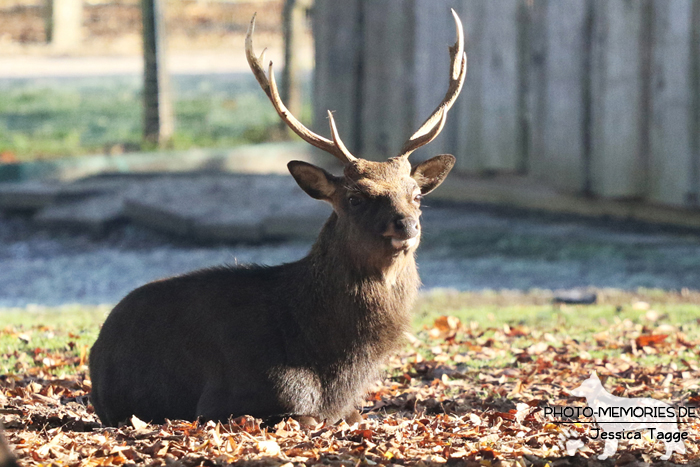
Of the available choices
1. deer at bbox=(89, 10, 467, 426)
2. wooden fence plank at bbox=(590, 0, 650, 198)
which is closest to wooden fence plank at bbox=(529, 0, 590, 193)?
wooden fence plank at bbox=(590, 0, 650, 198)

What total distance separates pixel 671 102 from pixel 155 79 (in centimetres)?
838

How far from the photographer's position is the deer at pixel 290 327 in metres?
5.60

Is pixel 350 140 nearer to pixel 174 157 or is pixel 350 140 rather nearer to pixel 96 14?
pixel 174 157

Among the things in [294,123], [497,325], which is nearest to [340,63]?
[497,325]

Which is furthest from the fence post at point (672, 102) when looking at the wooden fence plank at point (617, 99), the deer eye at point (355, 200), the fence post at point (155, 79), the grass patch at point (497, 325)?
the fence post at point (155, 79)

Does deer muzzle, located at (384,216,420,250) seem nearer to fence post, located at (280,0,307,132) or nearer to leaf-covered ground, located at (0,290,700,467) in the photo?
leaf-covered ground, located at (0,290,700,467)

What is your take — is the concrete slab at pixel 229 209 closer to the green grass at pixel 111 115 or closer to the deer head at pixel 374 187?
the green grass at pixel 111 115

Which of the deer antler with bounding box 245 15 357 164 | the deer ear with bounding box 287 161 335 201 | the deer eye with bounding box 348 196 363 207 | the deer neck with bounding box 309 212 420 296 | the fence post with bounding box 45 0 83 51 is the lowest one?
the deer neck with bounding box 309 212 420 296

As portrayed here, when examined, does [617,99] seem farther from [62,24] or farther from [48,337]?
[62,24]

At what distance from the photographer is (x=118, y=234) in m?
13.4

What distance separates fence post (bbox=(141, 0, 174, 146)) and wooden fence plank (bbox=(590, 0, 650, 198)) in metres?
6.96

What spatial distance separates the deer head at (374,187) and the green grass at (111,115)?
11217mm

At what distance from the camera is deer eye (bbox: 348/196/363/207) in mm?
5664

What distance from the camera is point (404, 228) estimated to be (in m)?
5.38
